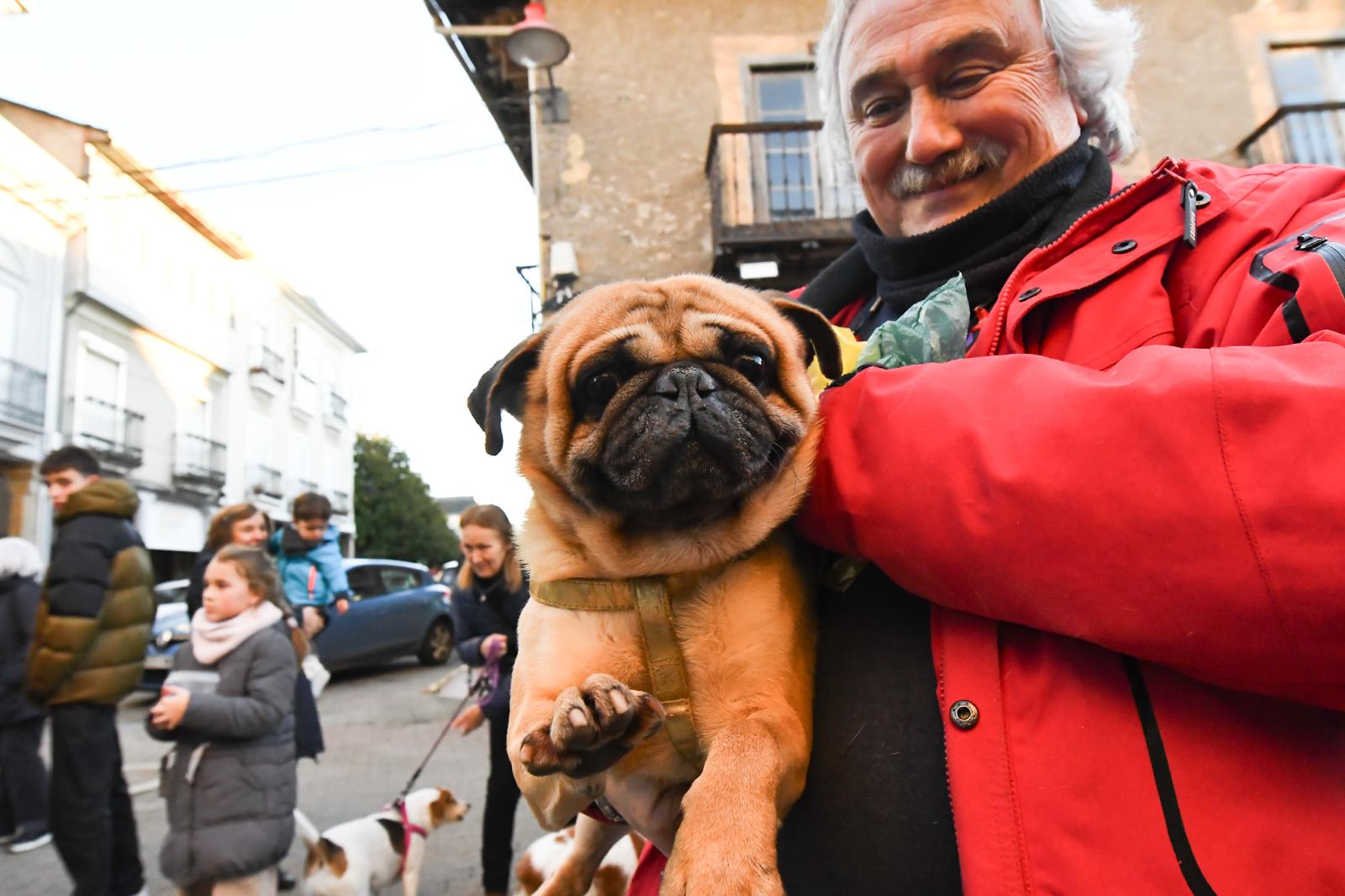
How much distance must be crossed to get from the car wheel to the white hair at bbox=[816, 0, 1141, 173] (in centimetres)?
1217

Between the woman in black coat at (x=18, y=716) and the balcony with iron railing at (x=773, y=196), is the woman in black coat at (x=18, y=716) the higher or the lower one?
the lower one

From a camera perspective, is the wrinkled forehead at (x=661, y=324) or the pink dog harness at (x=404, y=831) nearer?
the wrinkled forehead at (x=661, y=324)

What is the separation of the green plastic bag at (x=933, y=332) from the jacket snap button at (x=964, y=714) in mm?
605

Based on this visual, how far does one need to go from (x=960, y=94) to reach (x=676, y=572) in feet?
3.70

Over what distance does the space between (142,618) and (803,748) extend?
14.2 ft

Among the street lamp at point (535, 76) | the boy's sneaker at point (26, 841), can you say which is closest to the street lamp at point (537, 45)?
the street lamp at point (535, 76)

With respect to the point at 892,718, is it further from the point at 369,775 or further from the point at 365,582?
the point at 365,582

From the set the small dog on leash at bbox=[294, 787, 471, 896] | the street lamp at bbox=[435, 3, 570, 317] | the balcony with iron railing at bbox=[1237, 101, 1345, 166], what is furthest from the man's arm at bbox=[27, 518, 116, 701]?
the balcony with iron railing at bbox=[1237, 101, 1345, 166]

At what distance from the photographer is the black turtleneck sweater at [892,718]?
3.84 ft

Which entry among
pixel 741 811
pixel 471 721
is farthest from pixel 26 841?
pixel 741 811

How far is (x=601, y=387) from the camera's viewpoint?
5.70ft

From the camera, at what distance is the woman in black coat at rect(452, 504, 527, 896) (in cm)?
461

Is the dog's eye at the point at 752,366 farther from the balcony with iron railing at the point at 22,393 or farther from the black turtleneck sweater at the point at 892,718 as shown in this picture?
the balcony with iron railing at the point at 22,393

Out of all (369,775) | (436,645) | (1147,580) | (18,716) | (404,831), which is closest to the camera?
(1147,580)
